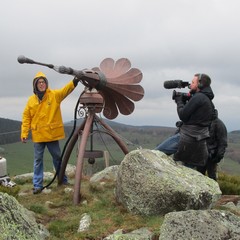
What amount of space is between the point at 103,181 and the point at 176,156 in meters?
2.58

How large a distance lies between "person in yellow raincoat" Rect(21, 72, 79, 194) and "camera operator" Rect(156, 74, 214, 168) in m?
2.63

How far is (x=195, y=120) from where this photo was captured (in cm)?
816

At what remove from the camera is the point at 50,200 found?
8.74 metres

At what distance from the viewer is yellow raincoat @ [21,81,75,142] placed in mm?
9156

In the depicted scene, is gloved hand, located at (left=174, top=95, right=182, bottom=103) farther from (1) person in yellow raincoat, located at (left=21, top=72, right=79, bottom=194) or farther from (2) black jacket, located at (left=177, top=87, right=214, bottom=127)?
(1) person in yellow raincoat, located at (left=21, top=72, right=79, bottom=194)

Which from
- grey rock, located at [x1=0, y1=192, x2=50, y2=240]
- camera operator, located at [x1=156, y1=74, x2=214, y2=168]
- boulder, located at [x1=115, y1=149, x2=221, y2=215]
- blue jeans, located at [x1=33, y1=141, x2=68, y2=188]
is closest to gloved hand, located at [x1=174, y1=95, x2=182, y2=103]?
camera operator, located at [x1=156, y1=74, x2=214, y2=168]

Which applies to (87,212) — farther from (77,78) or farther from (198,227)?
(77,78)

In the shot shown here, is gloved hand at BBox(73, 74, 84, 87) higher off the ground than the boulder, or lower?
higher

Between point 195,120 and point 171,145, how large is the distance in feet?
2.92

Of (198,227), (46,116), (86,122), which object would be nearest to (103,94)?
(86,122)

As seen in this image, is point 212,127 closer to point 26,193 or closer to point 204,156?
point 204,156

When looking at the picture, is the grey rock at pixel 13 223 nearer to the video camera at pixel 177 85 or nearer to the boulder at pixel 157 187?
the boulder at pixel 157 187

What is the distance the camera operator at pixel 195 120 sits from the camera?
314 inches

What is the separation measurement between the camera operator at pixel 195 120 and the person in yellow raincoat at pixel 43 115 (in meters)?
2.63
